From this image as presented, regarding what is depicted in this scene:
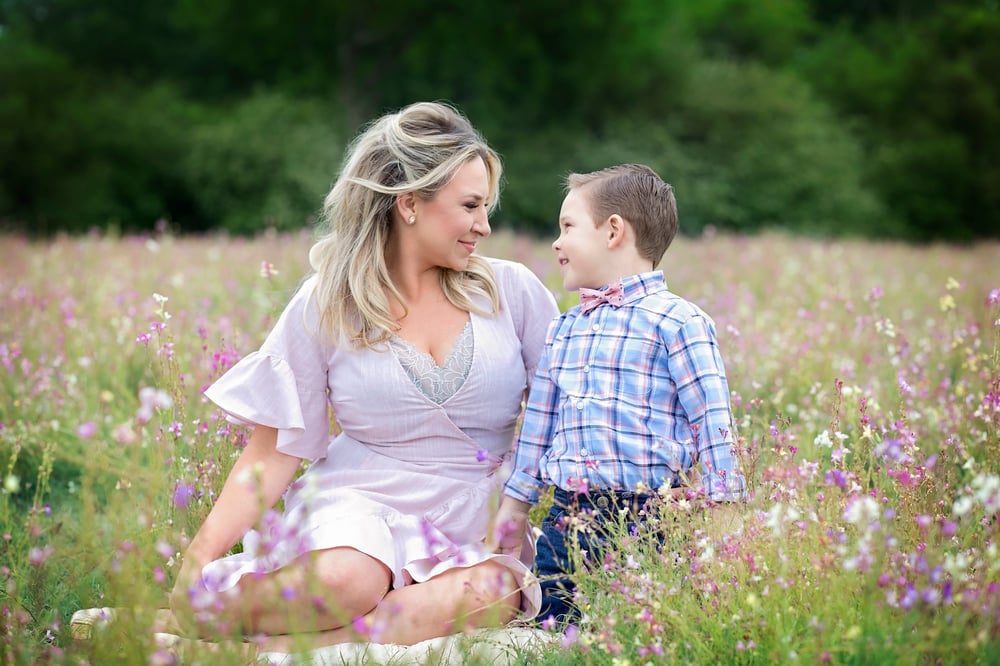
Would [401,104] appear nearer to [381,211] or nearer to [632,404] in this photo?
[381,211]

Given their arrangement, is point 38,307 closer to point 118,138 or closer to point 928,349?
point 928,349

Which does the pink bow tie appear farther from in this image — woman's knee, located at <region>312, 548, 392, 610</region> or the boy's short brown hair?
woman's knee, located at <region>312, 548, 392, 610</region>

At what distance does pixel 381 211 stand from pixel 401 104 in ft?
69.0

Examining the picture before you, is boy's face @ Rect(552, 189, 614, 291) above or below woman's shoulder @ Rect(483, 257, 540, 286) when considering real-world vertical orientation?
above

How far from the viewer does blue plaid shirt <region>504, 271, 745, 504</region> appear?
2.78 meters

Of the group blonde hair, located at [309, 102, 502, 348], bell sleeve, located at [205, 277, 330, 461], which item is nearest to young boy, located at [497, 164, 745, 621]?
blonde hair, located at [309, 102, 502, 348]

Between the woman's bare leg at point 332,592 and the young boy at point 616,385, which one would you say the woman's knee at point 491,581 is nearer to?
the young boy at point 616,385

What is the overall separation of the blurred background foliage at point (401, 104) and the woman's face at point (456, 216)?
702 inches

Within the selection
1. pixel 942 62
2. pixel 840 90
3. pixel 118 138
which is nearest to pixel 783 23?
pixel 840 90

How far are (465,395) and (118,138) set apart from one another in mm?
21897

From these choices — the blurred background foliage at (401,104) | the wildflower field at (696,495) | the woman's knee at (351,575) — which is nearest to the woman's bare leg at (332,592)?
the woman's knee at (351,575)

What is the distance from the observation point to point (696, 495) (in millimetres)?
2436

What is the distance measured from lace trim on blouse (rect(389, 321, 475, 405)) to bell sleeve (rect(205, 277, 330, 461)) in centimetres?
24

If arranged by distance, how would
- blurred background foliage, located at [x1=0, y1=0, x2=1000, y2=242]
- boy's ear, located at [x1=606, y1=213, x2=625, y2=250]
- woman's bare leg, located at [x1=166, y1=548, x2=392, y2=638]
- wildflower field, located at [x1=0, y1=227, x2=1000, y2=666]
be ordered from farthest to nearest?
blurred background foliage, located at [x1=0, y1=0, x2=1000, y2=242], boy's ear, located at [x1=606, y1=213, x2=625, y2=250], woman's bare leg, located at [x1=166, y1=548, x2=392, y2=638], wildflower field, located at [x1=0, y1=227, x2=1000, y2=666]
